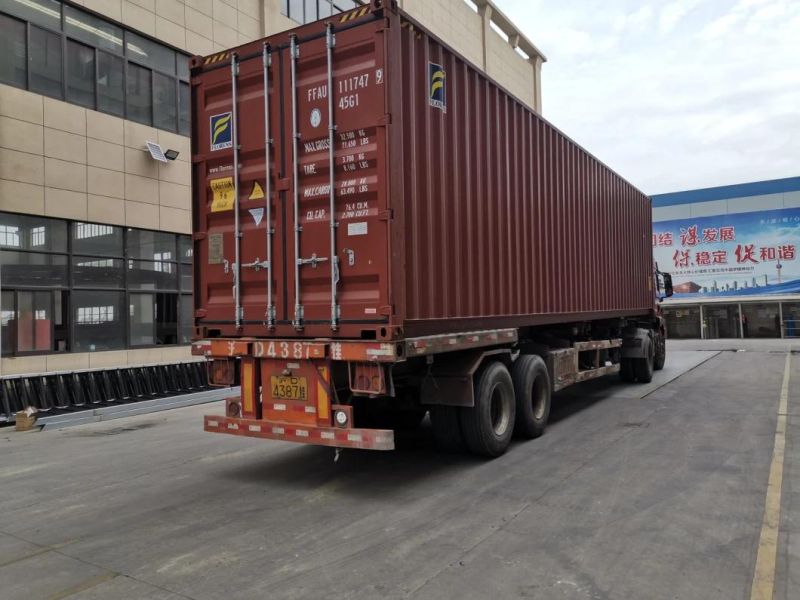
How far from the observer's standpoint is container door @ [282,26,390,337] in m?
5.46

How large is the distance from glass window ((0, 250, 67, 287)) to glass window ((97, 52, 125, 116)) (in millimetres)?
3671

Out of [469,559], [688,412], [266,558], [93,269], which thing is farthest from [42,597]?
[93,269]

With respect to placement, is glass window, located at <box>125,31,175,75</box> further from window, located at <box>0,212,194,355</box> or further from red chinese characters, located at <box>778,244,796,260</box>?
red chinese characters, located at <box>778,244,796,260</box>

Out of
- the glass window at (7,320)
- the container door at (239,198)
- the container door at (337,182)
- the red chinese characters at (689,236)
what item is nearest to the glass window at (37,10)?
the glass window at (7,320)

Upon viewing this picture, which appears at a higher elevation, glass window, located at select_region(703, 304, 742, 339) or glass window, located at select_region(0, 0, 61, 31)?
glass window, located at select_region(0, 0, 61, 31)

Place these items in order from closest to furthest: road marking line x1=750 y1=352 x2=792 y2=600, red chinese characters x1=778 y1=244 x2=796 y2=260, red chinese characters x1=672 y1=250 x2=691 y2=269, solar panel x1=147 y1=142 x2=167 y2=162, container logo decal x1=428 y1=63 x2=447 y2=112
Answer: road marking line x1=750 y1=352 x2=792 y2=600
container logo decal x1=428 y1=63 x2=447 y2=112
solar panel x1=147 y1=142 x2=167 y2=162
red chinese characters x1=778 y1=244 x2=796 y2=260
red chinese characters x1=672 y1=250 x2=691 y2=269

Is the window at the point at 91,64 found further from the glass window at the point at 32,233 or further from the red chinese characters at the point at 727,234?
the red chinese characters at the point at 727,234

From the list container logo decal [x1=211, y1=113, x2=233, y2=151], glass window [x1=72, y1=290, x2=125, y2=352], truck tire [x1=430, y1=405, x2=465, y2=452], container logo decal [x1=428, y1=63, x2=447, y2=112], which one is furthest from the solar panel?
truck tire [x1=430, y1=405, x2=465, y2=452]

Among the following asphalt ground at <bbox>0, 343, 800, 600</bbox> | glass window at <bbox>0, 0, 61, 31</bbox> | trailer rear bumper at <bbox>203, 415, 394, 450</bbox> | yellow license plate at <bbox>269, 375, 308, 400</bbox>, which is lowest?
asphalt ground at <bbox>0, 343, 800, 600</bbox>

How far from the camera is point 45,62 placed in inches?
496

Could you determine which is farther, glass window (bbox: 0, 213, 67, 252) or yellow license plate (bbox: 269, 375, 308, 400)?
glass window (bbox: 0, 213, 67, 252)

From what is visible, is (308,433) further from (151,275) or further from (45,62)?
(45,62)

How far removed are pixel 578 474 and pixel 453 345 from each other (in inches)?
71.2

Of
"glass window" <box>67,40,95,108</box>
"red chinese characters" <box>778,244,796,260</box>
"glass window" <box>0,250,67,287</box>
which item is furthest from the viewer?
"red chinese characters" <box>778,244,796,260</box>
